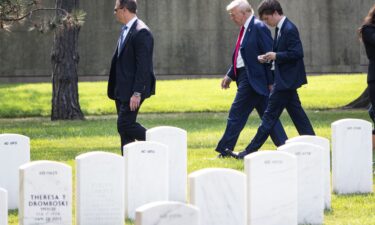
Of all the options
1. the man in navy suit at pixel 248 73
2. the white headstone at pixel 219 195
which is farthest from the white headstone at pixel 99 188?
the man in navy suit at pixel 248 73

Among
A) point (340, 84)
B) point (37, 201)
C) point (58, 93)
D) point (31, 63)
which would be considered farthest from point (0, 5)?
Answer: point (31, 63)

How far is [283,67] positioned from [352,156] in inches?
81.5

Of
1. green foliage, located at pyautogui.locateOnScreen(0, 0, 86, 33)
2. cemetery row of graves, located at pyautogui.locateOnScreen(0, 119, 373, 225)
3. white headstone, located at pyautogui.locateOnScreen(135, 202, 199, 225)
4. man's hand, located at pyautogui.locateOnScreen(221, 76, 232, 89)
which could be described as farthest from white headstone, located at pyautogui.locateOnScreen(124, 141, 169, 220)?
green foliage, located at pyautogui.locateOnScreen(0, 0, 86, 33)

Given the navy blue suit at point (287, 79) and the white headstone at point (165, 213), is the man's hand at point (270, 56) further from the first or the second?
the white headstone at point (165, 213)

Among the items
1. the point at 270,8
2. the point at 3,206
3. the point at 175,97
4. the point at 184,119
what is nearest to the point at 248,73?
the point at 270,8

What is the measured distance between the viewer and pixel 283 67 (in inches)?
518

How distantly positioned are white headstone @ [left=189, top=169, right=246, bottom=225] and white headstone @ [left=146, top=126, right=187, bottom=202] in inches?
103

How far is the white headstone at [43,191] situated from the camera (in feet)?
28.5

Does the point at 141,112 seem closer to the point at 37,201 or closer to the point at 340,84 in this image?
the point at 340,84

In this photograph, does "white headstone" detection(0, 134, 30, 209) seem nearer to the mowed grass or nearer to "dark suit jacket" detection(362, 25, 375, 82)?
"dark suit jacket" detection(362, 25, 375, 82)

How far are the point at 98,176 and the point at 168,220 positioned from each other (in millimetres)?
2639

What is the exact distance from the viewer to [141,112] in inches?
975

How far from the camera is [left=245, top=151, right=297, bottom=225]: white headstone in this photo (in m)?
8.59

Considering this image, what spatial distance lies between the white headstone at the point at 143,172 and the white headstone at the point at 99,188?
0.57 meters
